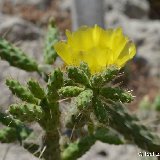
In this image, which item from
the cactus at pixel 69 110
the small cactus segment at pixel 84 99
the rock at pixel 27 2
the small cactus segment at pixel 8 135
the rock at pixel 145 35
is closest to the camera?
the small cactus segment at pixel 84 99

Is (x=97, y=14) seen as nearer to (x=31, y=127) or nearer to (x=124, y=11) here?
(x=31, y=127)

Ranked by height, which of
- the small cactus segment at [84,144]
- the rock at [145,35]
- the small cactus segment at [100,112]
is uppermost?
the small cactus segment at [100,112]

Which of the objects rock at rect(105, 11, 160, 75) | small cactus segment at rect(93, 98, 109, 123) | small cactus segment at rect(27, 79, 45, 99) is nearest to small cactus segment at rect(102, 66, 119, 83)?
small cactus segment at rect(93, 98, 109, 123)

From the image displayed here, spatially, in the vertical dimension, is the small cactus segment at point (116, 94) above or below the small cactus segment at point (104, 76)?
below

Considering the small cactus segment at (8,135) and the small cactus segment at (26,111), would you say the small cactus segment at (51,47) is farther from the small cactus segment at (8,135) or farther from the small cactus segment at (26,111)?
the small cactus segment at (26,111)

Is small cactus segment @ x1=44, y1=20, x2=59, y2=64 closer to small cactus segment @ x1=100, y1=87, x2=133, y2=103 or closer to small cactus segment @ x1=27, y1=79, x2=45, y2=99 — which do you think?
small cactus segment @ x1=27, y1=79, x2=45, y2=99

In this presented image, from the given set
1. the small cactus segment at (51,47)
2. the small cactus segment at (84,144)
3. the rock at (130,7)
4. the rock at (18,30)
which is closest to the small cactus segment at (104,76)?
the small cactus segment at (84,144)

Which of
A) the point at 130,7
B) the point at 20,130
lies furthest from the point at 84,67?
the point at 130,7

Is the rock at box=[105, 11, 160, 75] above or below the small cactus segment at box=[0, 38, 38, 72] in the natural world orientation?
below
